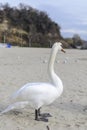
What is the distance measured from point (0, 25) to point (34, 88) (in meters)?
80.5

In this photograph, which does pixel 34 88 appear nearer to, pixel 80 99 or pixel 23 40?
pixel 80 99

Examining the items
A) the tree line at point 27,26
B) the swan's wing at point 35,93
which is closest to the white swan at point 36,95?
the swan's wing at point 35,93

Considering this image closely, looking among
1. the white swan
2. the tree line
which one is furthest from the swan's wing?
the tree line

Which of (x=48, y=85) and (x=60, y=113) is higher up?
(x=48, y=85)

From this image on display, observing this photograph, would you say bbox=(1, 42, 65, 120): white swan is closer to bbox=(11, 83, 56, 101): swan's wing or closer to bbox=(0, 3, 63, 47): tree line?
bbox=(11, 83, 56, 101): swan's wing

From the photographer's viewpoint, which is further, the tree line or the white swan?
the tree line

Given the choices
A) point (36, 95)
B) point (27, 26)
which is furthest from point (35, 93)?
point (27, 26)

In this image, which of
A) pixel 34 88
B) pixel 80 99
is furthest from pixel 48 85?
pixel 80 99

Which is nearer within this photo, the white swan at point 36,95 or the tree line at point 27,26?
the white swan at point 36,95

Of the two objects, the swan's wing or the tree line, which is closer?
the swan's wing

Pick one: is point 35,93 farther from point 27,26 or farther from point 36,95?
point 27,26

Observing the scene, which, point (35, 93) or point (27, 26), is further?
point (27, 26)

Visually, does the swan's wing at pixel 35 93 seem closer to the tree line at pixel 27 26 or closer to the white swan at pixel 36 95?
the white swan at pixel 36 95

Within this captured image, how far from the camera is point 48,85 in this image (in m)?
6.71
